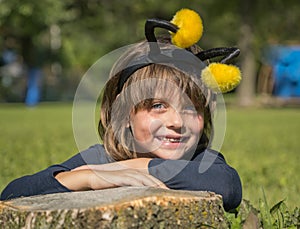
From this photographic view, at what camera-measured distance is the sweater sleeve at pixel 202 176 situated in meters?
3.10

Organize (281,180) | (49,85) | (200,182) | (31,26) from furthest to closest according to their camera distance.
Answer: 1. (49,85)
2. (31,26)
3. (281,180)
4. (200,182)

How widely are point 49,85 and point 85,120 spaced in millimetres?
37102

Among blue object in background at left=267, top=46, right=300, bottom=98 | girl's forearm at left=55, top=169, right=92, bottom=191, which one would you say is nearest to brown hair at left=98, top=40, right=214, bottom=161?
girl's forearm at left=55, top=169, right=92, bottom=191

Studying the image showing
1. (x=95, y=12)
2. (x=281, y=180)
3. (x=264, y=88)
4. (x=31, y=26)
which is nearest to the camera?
(x=281, y=180)

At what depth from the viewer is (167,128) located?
10.6ft

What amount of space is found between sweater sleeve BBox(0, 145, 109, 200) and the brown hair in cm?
7

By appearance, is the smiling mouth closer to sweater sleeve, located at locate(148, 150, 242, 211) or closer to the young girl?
the young girl

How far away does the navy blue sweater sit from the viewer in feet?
10.2

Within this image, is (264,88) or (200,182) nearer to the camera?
(200,182)

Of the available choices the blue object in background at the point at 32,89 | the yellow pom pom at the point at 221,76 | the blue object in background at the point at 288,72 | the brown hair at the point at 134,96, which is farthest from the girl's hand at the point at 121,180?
the blue object in background at the point at 288,72

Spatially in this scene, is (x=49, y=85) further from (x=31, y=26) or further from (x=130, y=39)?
(x=31, y=26)

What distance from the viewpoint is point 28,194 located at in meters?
3.42

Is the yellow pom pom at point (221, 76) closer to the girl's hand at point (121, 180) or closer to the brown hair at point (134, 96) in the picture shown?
the brown hair at point (134, 96)

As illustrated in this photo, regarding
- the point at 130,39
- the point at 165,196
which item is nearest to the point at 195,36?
the point at 165,196
